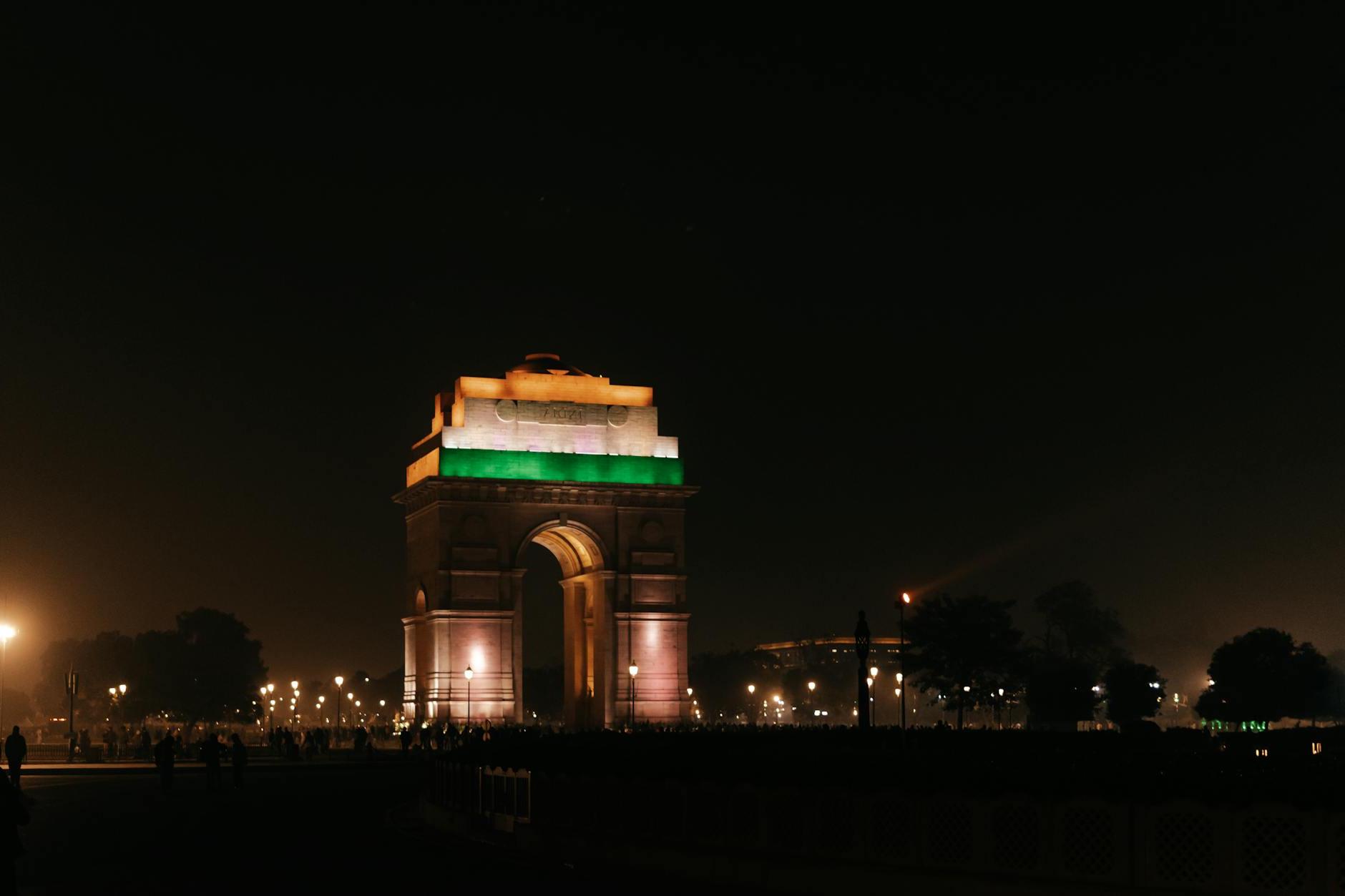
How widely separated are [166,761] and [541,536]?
3434cm

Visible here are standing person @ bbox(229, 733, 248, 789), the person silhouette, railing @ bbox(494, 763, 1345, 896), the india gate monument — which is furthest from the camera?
the india gate monument

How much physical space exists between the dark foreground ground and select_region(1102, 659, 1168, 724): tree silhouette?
2595 inches

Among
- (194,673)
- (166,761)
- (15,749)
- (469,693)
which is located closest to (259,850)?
(15,749)

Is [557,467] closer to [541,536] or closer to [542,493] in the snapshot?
[542,493]

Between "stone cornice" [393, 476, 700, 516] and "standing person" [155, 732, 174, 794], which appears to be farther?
"stone cornice" [393, 476, 700, 516]

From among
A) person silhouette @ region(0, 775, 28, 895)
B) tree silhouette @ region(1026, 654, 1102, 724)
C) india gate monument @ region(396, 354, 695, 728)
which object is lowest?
tree silhouette @ region(1026, 654, 1102, 724)

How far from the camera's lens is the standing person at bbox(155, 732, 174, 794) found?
146 feet

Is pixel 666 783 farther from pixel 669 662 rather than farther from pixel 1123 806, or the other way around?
pixel 669 662

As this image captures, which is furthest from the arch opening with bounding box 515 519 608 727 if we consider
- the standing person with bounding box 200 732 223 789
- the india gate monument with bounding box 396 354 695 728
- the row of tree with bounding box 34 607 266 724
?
the row of tree with bounding box 34 607 266 724

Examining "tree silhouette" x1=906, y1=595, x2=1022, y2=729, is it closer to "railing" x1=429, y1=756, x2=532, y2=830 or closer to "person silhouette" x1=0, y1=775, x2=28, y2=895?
"railing" x1=429, y1=756, x2=532, y2=830

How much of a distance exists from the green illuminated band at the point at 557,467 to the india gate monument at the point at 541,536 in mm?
57

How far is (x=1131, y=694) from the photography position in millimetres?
101875

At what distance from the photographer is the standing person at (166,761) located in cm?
4441

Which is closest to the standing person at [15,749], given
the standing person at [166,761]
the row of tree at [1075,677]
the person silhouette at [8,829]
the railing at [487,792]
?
the standing person at [166,761]
